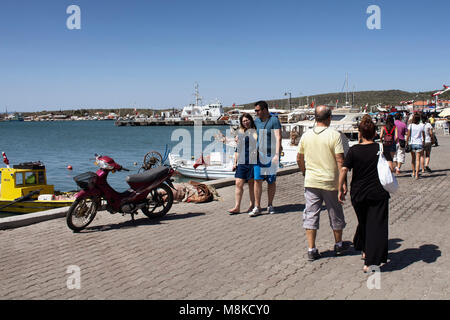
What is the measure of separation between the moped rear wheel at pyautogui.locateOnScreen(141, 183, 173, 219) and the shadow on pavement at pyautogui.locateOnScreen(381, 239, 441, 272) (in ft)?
12.6

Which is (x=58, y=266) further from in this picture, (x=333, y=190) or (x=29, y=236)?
(x=333, y=190)

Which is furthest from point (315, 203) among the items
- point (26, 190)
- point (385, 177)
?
point (26, 190)

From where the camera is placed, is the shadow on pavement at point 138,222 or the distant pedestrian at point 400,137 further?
the distant pedestrian at point 400,137

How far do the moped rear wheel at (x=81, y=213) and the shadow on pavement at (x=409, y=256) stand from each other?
4.42 metres

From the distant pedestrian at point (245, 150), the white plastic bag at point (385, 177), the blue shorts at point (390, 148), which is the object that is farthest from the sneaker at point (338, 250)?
the blue shorts at point (390, 148)

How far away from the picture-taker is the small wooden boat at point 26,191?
13266mm

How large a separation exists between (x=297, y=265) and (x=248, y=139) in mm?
2863

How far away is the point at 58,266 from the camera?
16.2ft

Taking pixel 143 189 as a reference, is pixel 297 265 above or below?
below

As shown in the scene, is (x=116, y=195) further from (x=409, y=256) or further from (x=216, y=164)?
(x=216, y=164)

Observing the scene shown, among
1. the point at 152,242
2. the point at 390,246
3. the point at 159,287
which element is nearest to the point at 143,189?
the point at 152,242

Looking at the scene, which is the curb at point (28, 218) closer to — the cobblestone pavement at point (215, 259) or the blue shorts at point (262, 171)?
the cobblestone pavement at point (215, 259)

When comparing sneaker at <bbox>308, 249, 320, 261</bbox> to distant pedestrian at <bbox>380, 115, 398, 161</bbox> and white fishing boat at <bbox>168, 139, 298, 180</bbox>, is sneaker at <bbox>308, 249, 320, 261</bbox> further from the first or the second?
white fishing boat at <bbox>168, 139, 298, 180</bbox>

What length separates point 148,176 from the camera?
23.5 ft
